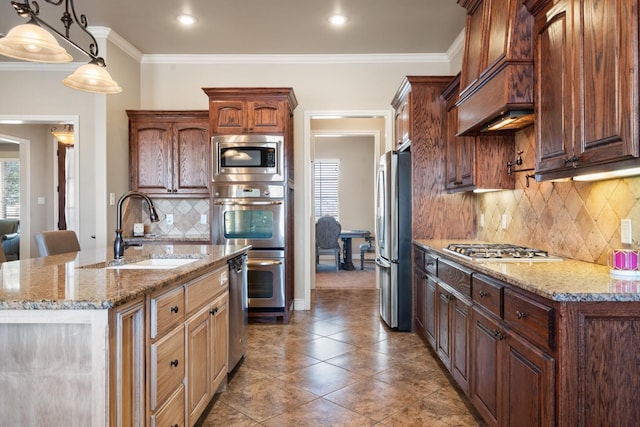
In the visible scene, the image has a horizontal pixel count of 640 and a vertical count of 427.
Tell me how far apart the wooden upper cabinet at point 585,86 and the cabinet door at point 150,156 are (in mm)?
3704

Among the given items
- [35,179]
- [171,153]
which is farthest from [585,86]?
[35,179]

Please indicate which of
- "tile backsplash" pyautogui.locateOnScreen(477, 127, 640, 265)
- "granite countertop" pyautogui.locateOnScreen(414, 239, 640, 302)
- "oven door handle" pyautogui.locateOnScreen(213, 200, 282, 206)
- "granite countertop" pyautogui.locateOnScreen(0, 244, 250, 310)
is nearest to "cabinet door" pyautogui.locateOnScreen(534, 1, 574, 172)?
"tile backsplash" pyautogui.locateOnScreen(477, 127, 640, 265)

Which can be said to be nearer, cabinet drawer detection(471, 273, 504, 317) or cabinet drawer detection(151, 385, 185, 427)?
cabinet drawer detection(151, 385, 185, 427)

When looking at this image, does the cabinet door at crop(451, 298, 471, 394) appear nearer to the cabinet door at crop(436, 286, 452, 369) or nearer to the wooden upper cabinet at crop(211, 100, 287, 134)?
A: the cabinet door at crop(436, 286, 452, 369)

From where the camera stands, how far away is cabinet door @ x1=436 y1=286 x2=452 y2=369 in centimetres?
276

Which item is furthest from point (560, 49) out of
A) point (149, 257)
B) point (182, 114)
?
point (182, 114)

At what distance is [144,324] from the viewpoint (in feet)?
5.04

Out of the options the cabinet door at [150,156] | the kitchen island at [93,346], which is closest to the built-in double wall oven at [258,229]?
the cabinet door at [150,156]

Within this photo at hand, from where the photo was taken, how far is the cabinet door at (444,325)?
2756 mm

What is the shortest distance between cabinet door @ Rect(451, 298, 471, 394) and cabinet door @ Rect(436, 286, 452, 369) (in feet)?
0.28

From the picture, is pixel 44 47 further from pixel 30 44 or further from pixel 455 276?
pixel 455 276

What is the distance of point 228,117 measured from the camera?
4.32m

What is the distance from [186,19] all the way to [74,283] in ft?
10.4

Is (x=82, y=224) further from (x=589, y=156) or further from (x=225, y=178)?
(x=589, y=156)
